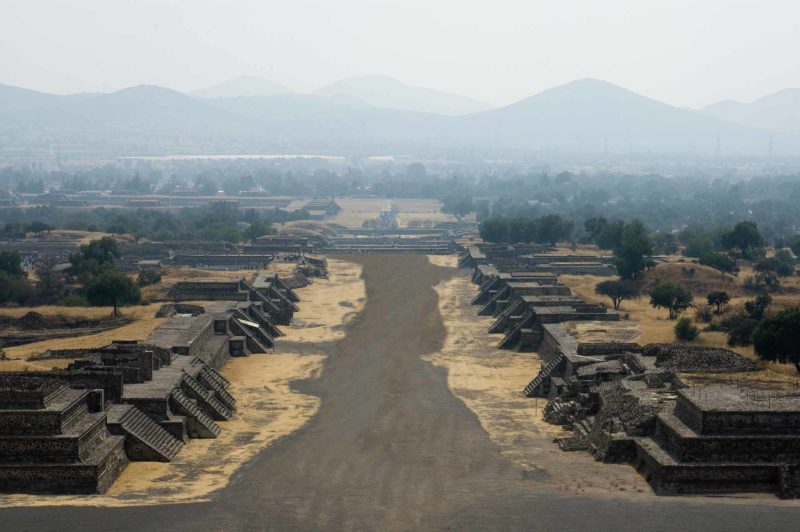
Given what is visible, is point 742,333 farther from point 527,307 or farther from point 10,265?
point 10,265

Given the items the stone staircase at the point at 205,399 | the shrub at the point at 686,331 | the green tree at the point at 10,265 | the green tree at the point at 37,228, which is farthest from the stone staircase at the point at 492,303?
the green tree at the point at 37,228

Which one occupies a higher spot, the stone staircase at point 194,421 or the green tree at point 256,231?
the green tree at point 256,231

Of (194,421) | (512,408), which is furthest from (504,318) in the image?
(194,421)

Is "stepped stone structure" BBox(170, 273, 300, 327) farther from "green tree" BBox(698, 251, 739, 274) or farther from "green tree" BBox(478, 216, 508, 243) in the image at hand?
"green tree" BBox(478, 216, 508, 243)

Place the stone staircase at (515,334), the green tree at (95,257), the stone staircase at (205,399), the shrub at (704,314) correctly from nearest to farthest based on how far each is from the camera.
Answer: the stone staircase at (205,399) < the stone staircase at (515,334) < the shrub at (704,314) < the green tree at (95,257)

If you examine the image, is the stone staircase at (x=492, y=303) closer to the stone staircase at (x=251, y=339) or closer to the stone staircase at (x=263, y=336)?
the stone staircase at (x=263, y=336)
